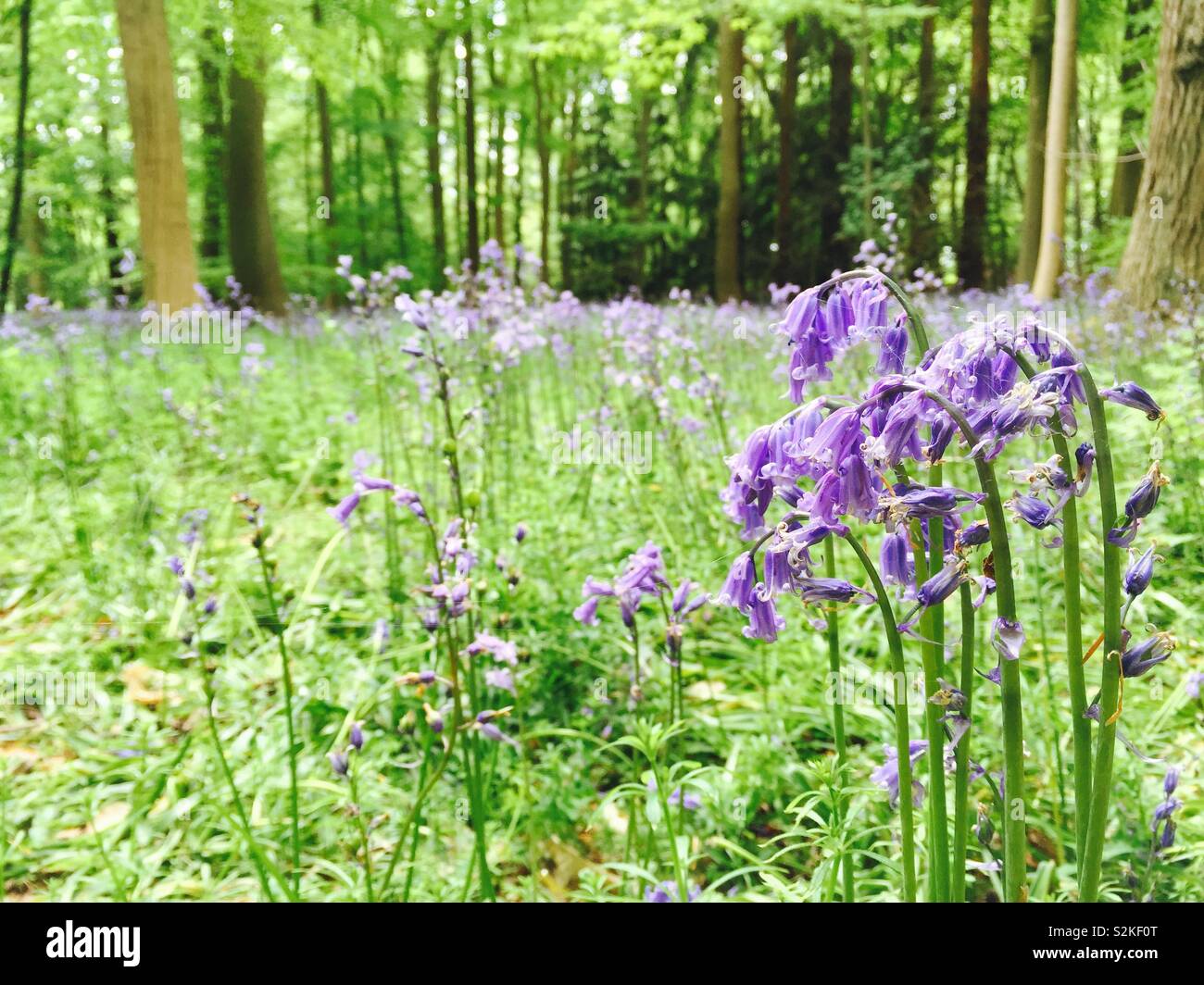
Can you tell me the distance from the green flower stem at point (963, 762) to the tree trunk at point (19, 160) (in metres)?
4.70

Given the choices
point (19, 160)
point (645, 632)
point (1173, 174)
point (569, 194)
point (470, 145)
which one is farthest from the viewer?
point (470, 145)

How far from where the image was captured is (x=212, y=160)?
18.2ft

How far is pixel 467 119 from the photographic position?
5.14 meters

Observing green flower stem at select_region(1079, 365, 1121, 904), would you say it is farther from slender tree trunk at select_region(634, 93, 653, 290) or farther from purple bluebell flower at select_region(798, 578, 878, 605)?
slender tree trunk at select_region(634, 93, 653, 290)

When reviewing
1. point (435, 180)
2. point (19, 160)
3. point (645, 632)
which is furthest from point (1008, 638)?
point (435, 180)

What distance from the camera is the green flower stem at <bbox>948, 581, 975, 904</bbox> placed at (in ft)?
2.15

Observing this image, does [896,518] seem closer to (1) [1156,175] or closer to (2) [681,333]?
(1) [1156,175]

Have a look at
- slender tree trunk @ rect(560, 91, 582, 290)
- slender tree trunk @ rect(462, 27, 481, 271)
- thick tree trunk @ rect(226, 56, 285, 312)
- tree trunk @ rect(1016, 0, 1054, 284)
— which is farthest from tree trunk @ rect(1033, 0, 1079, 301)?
thick tree trunk @ rect(226, 56, 285, 312)

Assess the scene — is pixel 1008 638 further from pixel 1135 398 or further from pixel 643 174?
pixel 643 174

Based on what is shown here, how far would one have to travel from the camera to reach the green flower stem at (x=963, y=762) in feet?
2.15

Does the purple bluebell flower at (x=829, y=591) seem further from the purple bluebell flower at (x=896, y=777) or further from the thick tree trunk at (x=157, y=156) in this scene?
the thick tree trunk at (x=157, y=156)

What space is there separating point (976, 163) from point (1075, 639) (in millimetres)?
3453

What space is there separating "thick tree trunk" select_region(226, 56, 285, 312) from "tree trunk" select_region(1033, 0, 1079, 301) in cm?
501

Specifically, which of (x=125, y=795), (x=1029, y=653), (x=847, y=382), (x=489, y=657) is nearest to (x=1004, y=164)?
(x=847, y=382)
